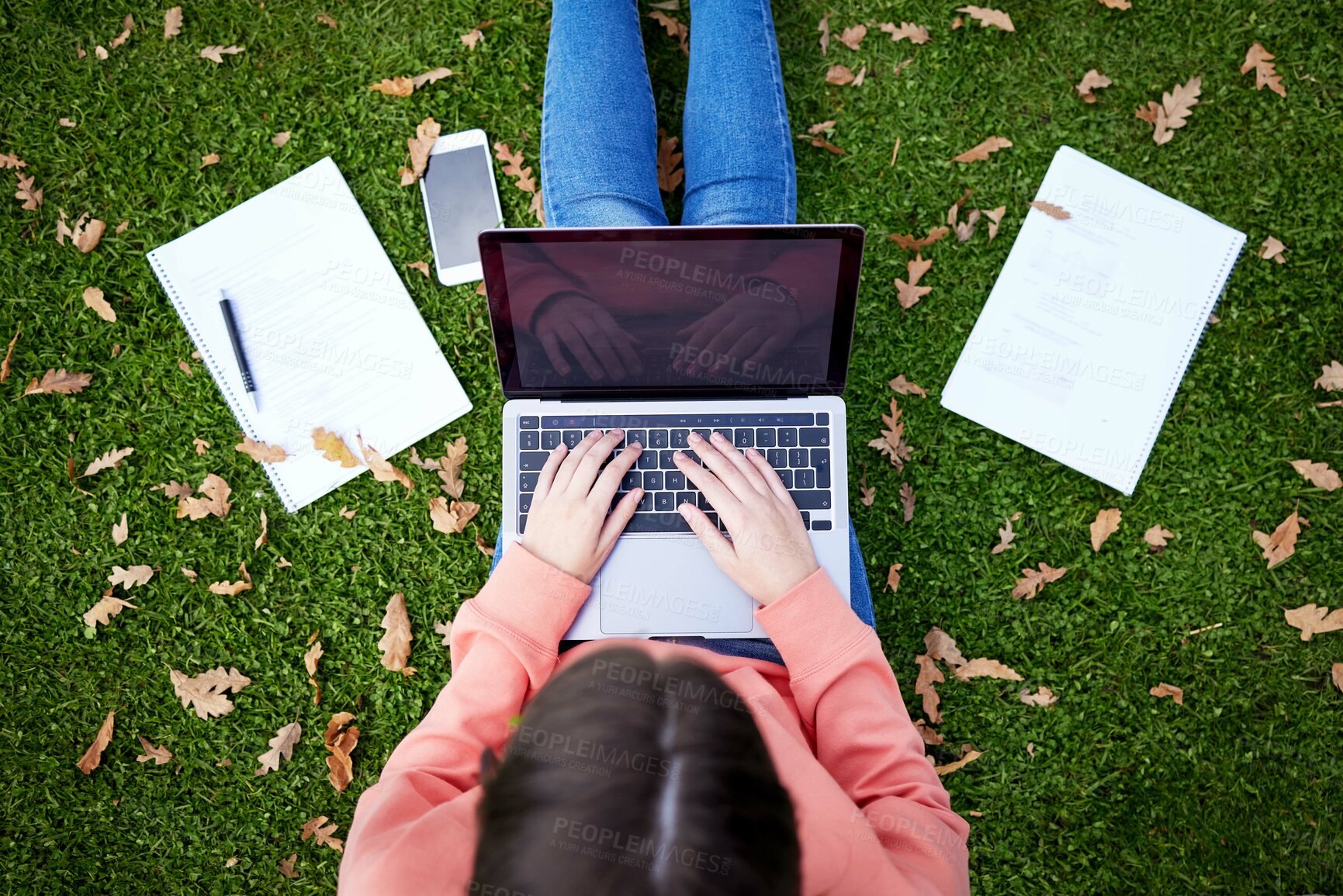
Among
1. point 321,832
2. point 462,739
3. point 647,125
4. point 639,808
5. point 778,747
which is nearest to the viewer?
point 639,808

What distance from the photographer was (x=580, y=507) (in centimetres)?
233

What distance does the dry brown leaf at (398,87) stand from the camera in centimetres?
331

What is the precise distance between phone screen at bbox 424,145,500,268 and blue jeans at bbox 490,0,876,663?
19.5 inches

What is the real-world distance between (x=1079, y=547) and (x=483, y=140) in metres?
3.14

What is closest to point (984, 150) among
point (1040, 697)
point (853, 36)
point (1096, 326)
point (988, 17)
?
point (988, 17)

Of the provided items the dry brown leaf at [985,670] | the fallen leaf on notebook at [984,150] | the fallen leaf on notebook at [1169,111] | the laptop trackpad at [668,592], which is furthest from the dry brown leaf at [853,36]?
the dry brown leaf at [985,670]

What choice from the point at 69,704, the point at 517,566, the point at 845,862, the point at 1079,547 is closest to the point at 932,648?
the point at 1079,547

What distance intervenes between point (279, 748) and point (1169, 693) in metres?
3.75

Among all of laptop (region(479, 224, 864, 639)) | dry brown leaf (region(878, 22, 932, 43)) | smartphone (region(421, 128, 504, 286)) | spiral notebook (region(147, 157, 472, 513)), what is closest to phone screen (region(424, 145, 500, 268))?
smartphone (region(421, 128, 504, 286))

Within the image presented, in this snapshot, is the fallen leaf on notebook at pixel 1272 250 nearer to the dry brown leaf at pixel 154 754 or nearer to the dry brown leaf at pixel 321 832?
the dry brown leaf at pixel 321 832

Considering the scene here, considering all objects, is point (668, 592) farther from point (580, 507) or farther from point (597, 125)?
point (597, 125)

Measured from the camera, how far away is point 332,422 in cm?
317

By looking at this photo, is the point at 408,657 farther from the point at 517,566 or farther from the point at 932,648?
the point at 932,648

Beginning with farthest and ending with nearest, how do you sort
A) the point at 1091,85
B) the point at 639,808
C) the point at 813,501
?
→ 1. the point at 1091,85
2. the point at 813,501
3. the point at 639,808
